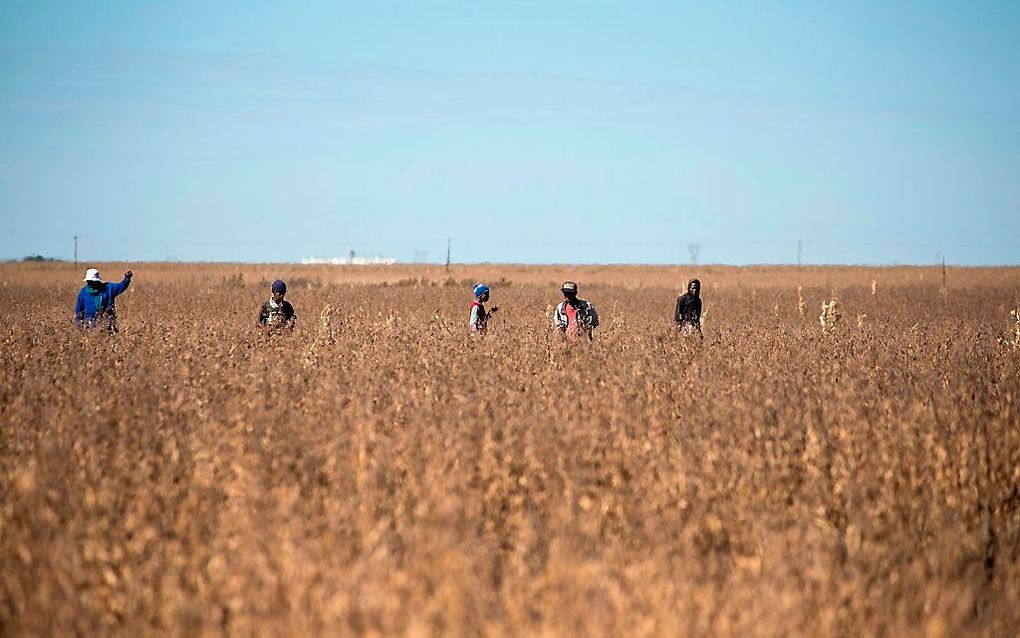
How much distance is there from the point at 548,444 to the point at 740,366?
11.3 feet

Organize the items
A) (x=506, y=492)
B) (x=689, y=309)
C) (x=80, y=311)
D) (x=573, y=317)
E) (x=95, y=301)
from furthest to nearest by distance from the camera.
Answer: (x=689, y=309) < (x=95, y=301) < (x=80, y=311) < (x=573, y=317) < (x=506, y=492)

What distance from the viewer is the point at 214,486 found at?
184 inches

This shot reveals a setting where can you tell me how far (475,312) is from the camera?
38.0 ft

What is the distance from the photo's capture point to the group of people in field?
10898 millimetres

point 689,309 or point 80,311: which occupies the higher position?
point 689,309

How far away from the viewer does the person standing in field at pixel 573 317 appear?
1077 cm

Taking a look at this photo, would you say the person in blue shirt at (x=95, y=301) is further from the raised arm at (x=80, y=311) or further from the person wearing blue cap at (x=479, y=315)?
the person wearing blue cap at (x=479, y=315)

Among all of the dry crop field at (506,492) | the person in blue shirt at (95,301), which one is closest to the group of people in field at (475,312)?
the person in blue shirt at (95,301)

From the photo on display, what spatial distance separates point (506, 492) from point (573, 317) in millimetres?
6121

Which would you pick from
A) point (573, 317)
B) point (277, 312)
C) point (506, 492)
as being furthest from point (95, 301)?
point (506, 492)

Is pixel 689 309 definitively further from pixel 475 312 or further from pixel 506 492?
pixel 506 492

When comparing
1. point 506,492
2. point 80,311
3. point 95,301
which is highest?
point 95,301

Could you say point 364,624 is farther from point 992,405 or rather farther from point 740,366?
point 740,366

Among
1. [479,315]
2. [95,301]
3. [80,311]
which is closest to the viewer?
[479,315]
